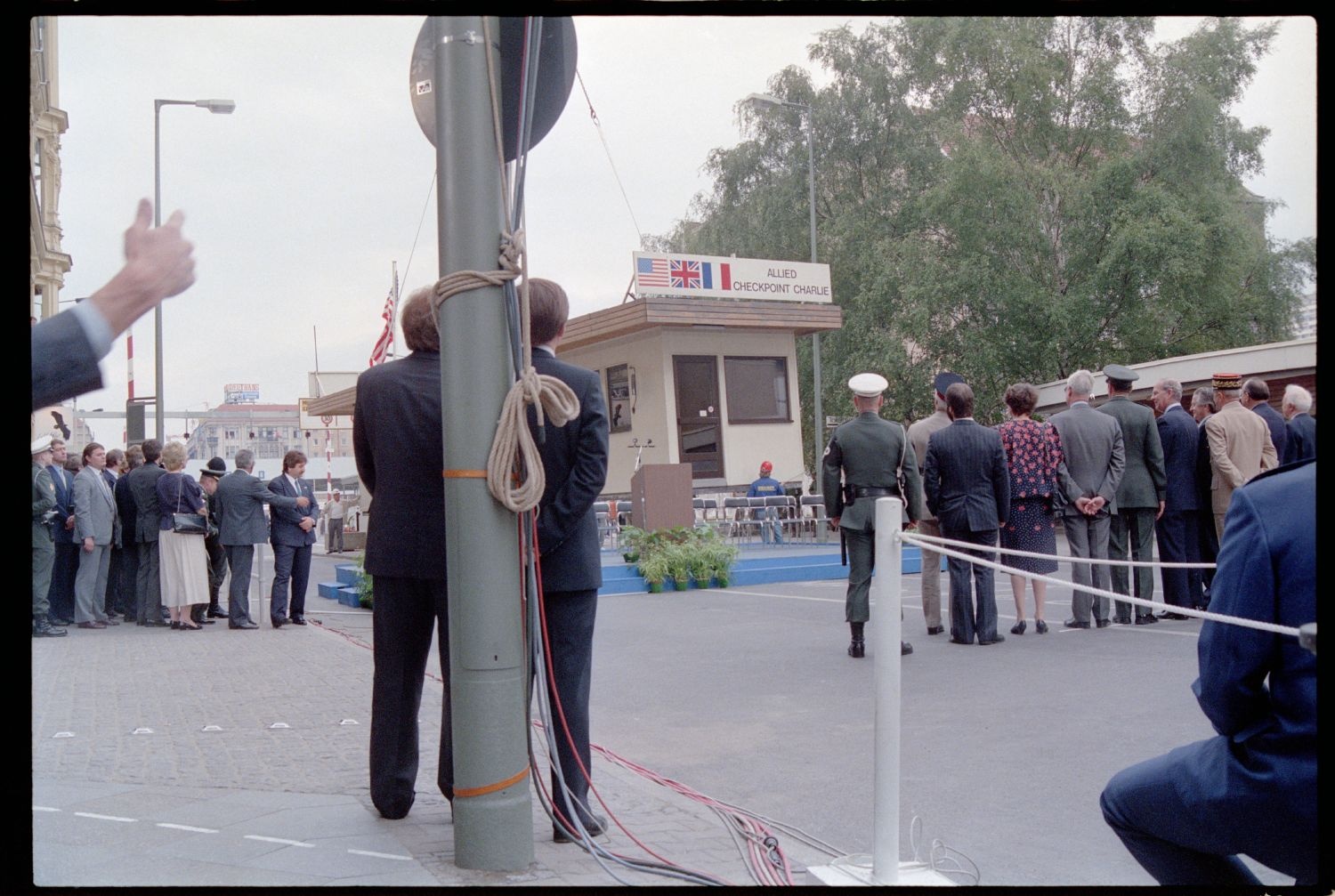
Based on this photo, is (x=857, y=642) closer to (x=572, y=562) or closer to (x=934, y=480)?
(x=934, y=480)

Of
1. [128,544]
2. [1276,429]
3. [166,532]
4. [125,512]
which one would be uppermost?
[1276,429]

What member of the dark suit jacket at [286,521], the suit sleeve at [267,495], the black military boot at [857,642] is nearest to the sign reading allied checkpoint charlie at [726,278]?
the dark suit jacket at [286,521]

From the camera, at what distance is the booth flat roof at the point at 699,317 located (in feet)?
75.2

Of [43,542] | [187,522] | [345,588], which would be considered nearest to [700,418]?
[345,588]

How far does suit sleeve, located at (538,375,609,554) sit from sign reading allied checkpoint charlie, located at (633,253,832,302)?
19.4m

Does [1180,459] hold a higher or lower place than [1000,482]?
higher

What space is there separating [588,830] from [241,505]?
8821 millimetres

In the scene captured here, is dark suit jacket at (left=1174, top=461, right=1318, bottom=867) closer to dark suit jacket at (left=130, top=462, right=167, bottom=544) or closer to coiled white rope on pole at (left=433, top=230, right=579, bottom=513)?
coiled white rope on pole at (left=433, top=230, right=579, bottom=513)

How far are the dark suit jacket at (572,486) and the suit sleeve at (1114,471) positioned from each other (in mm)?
6055

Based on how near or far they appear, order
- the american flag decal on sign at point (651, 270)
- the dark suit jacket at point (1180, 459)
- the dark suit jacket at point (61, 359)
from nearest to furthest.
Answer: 1. the dark suit jacket at point (61, 359)
2. the dark suit jacket at point (1180, 459)
3. the american flag decal on sign at point (651, 270)

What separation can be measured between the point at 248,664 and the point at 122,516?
15.4 ft

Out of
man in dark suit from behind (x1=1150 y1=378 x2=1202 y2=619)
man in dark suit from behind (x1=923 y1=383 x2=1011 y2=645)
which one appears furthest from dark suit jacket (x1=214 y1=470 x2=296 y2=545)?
man in dark suit from behind (x1=1150 y1=378 x2=1202 y2=619)

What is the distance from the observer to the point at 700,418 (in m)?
24.7

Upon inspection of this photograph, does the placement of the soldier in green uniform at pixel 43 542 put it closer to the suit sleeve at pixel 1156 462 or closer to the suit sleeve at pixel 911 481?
the suit sleeve at pixel 911 481
